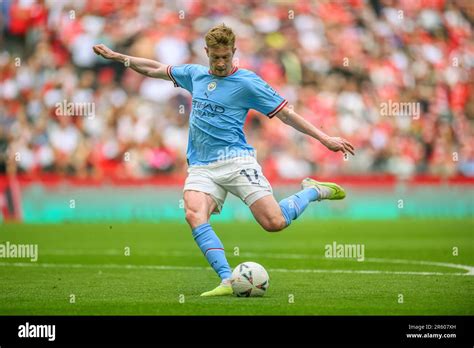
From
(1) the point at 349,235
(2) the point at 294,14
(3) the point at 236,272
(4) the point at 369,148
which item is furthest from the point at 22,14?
(3) the point at 236,272

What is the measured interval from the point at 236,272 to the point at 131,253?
19.5 feet

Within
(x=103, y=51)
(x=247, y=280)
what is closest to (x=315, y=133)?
(x=247, y=280)

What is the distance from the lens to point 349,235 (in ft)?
60.5

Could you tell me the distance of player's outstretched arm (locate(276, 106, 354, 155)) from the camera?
29.3ft

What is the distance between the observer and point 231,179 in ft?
30.0

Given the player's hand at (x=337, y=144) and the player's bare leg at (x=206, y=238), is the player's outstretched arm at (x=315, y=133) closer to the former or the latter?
the player's hand at (x=337, y=144)

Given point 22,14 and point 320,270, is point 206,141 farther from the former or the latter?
point 22,14

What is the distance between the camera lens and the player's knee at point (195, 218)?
8.93m

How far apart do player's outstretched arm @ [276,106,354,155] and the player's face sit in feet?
2.31

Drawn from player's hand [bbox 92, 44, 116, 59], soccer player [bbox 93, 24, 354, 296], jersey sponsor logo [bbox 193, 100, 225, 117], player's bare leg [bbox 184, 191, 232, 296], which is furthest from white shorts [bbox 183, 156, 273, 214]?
player's hand [bbox 92, 44, 116, 59]

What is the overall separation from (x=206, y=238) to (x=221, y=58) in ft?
5.61

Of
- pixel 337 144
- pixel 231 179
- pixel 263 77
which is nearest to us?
pixel 337 144

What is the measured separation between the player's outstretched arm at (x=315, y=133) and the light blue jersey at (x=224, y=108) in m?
0.10

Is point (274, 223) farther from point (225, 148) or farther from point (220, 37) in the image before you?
point (220, 37)
